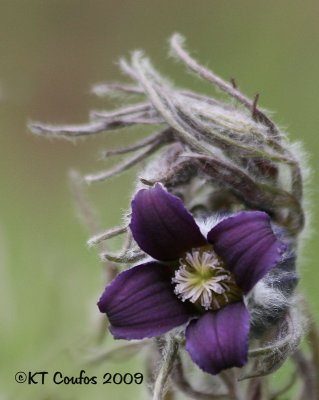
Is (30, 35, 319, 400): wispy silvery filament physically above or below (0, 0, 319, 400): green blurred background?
below

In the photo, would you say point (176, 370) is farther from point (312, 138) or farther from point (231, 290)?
point (312, 138)

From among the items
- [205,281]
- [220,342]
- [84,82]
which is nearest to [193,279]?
[205,281]

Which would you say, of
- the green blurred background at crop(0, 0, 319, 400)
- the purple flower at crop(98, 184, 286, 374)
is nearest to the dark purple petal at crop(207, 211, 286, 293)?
the purple flower at crop(98, 184, 286, 374)

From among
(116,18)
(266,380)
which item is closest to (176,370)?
(266,380)

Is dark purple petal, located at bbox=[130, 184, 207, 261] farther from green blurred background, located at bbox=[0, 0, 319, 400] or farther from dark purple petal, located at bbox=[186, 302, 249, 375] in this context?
green blurred background, located at bbox=[0, 0, 319, 400]

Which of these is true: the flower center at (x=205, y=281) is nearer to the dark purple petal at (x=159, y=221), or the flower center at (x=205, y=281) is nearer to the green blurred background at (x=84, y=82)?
the dark purple petal at (x=159, y=221)

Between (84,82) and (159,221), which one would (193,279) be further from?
(84,82)

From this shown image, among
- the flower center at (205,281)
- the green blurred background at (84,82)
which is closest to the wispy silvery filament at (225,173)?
the flower center at (205,281)
